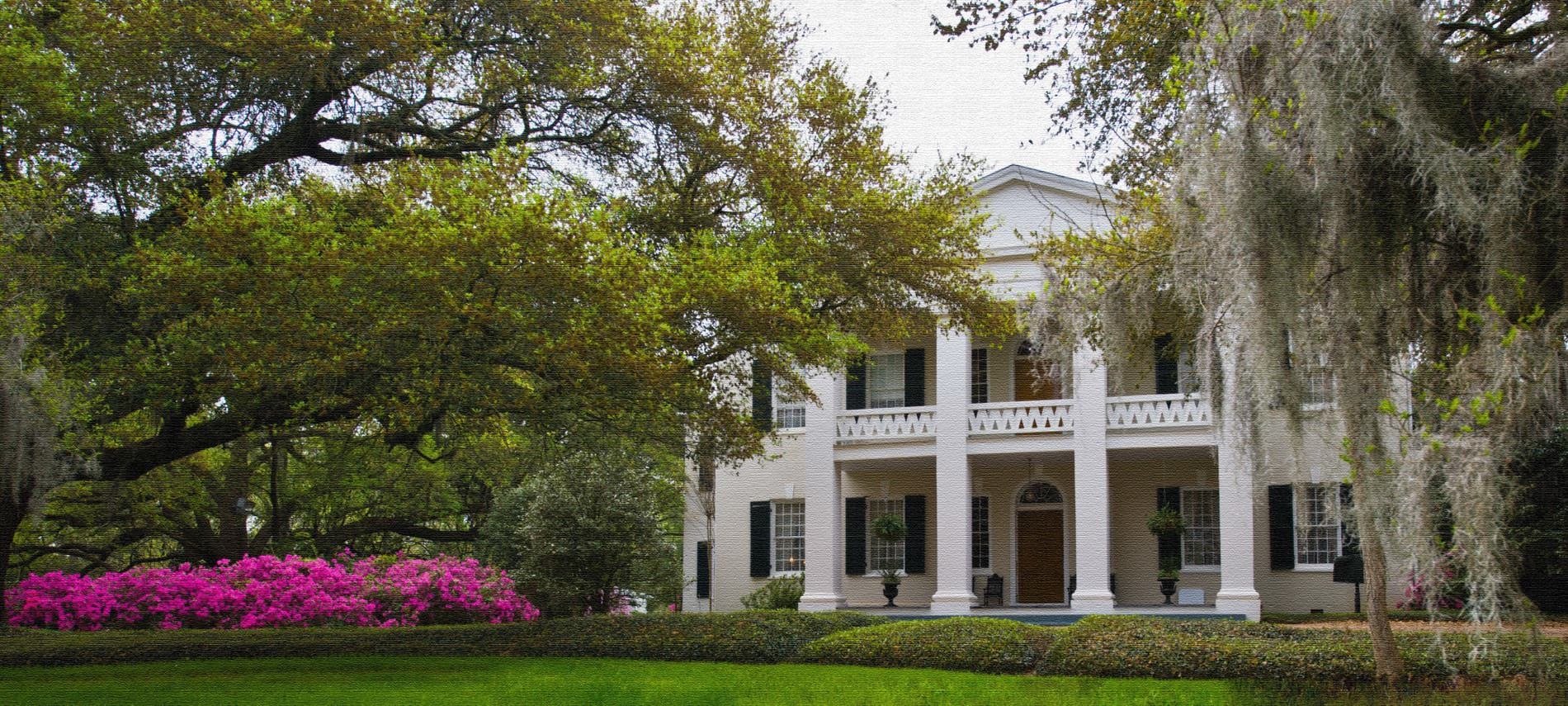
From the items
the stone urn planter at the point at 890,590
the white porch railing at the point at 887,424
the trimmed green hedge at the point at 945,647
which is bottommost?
the stone urn planter at the point at 890,590

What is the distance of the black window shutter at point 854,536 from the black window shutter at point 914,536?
0.79m

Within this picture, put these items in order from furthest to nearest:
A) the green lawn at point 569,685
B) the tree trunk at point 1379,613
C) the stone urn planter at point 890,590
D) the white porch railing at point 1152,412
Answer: the stone urn planter at point 890,590, the white porch railing at point 1152,412, the green lawn at point 569,685, the tree trunk at point 1379,613

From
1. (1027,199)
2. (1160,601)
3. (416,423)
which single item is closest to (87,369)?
(416,423)

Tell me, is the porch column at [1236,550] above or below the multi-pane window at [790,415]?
below

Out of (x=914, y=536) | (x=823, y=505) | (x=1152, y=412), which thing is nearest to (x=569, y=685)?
(x=823, y=505)

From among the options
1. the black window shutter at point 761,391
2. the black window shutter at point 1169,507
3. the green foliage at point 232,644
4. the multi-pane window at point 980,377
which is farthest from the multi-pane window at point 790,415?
the green foliage at point 232,644

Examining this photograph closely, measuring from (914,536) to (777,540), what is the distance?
2719mm

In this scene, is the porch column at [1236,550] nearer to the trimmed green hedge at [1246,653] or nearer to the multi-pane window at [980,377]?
the multi-pane window at [980,377]

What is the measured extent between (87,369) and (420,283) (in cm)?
380

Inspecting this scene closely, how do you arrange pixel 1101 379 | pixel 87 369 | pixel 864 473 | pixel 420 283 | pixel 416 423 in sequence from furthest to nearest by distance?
pixel 864 473
pixel 1101 379
pixel 416 423
pixel 87 369
pixel 420 283

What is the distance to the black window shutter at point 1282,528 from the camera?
20688 millimetres

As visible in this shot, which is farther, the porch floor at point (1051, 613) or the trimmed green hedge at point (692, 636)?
the porch floor at point (1051, 613)

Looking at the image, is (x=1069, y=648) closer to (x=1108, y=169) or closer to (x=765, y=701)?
(x=765, y=701)

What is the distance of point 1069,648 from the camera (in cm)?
1167
